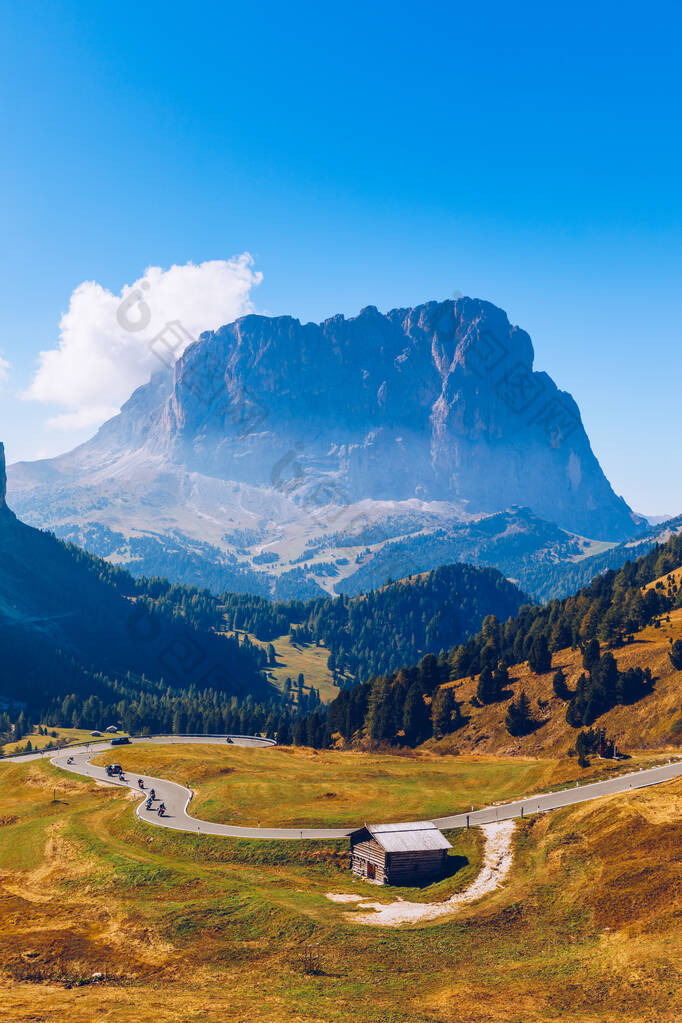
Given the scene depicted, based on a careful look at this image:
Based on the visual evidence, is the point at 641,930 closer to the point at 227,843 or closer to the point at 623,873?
the point at 623,873

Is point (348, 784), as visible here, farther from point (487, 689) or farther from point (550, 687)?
point (550, 687)

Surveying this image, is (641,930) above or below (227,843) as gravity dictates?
above

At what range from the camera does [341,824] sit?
259 feet

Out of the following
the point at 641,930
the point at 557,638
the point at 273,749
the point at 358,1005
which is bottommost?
the point at 273,749

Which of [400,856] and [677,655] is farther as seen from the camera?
[677,655]

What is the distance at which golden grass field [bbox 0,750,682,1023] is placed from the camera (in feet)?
131

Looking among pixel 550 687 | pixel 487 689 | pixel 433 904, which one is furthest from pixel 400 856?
pixel 487 689

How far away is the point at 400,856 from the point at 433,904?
6.92 m

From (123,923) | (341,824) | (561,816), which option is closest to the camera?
(123,923)

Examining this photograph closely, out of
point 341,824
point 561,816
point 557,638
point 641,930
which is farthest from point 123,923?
point 557,638

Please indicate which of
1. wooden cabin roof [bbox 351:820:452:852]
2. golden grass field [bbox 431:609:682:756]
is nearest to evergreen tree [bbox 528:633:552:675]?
golden grass field [bbox 431:609:682:756]

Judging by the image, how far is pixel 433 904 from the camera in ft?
194

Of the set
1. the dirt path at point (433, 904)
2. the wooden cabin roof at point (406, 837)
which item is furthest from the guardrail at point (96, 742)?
the dirt path at point (433, 904)

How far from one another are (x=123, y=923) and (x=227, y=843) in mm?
20644
